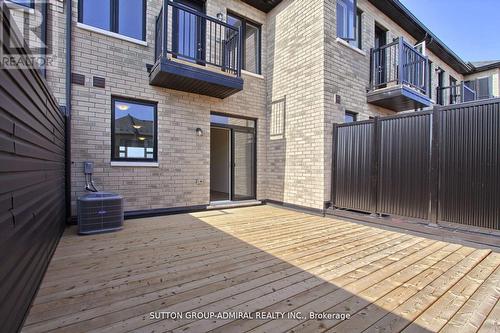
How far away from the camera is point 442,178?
12.5ft

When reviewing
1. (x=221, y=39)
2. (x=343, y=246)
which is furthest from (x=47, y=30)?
(x=343, y=246)

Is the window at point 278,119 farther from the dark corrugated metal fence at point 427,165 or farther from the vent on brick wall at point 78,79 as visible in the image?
the vent on brick wall at point 78,79

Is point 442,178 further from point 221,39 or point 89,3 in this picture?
point 89,3

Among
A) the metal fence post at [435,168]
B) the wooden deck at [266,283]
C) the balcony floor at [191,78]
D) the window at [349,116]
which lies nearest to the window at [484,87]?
the window at [349,116]

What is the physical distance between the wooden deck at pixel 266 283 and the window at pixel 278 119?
333 centimetres

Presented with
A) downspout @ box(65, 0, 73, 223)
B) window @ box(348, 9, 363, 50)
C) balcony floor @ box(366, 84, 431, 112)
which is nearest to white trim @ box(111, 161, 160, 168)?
downspout @ box(65, 0, 73, 223)

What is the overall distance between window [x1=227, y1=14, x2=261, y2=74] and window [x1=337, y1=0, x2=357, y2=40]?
2.27 metres

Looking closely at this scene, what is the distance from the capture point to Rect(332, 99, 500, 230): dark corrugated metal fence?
343cm

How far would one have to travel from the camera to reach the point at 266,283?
2.36 meters

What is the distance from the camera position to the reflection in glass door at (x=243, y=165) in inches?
267

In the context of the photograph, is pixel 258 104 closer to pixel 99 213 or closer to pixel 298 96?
pixel 298 96

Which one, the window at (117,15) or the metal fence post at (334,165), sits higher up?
the window at (117,15)

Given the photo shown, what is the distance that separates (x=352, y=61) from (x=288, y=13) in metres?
2.09

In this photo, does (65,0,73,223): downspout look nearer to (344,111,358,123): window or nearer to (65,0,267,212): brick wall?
(65,0,267,212): brick wall
